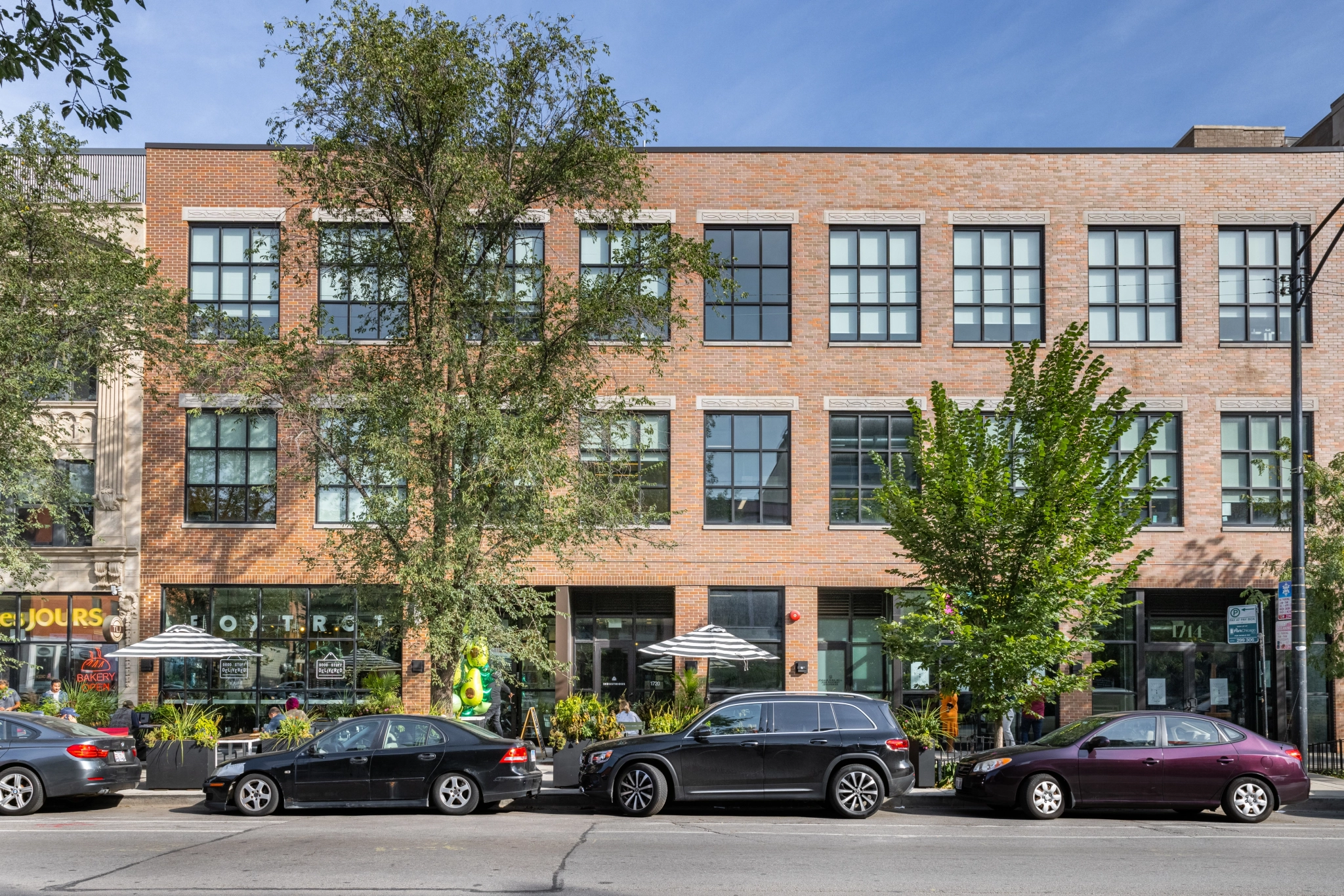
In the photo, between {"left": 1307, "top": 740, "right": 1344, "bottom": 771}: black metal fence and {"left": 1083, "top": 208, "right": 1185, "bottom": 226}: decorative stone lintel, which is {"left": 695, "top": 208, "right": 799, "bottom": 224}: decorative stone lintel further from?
{"left": 1307, "top": 740, "right": 1344, "bottom": 771}: black metal fence

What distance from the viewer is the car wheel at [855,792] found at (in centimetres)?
1482

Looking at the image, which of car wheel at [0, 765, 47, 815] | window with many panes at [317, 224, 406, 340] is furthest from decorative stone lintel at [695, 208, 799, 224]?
car wheel at [0, 765, 47, 815]

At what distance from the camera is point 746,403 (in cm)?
2478

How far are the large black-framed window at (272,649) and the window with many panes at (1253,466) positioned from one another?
58.2 ft

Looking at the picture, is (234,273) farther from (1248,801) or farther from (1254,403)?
(1254,403)

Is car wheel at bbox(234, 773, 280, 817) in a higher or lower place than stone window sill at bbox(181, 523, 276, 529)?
lower

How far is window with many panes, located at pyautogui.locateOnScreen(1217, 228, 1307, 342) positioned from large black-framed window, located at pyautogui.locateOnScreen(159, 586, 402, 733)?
18.8m

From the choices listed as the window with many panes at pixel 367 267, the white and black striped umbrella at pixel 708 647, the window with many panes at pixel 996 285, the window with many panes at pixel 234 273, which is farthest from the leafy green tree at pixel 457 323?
the window with many panes at pixel 996 285

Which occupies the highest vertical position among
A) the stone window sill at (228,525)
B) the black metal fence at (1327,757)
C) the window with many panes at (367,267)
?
the window with many panes at (367,267)

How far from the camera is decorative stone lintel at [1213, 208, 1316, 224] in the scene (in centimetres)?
2506

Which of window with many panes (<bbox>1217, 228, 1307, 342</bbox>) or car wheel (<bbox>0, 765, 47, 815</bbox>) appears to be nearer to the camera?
car wheel (<bbox>0, 765, 47, 815</bbox>)

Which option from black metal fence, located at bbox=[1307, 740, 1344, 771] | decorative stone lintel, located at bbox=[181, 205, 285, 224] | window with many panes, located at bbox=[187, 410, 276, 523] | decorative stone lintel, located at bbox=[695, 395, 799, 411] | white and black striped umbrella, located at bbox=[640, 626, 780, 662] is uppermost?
decorative stone lintel, located at bbox=[181, 205, 285, 224]

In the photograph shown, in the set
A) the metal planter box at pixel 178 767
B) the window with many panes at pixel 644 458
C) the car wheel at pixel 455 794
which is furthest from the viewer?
the window with many panes at pixel 644 458

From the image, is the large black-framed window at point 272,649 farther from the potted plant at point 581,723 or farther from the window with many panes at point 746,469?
the window with many panes at point 746,469
